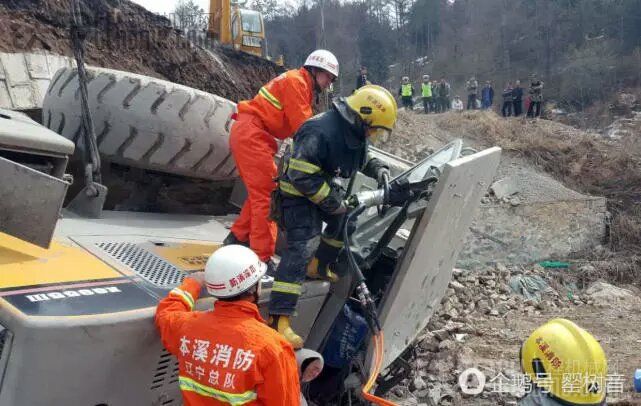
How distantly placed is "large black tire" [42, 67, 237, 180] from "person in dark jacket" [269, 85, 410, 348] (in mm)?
766

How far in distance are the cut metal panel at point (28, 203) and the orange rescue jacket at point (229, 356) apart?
25.2 inches

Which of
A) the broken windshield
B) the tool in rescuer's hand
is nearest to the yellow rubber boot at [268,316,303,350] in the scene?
the tool in rescuer's hand

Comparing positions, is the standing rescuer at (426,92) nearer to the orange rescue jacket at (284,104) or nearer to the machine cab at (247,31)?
the machine cab at (247,31)

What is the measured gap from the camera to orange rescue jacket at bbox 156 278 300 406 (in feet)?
6.55

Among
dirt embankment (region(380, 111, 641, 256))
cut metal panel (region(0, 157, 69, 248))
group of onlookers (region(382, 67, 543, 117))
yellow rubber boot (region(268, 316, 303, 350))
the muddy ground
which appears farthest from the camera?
group of onlookers (region(382, 67, 543, 117))

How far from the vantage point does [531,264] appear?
793 cm

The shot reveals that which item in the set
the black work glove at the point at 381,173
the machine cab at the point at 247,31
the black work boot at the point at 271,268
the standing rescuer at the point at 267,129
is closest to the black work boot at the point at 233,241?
the standing rescuer at the point at 267,129

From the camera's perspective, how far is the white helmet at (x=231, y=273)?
6.93ft

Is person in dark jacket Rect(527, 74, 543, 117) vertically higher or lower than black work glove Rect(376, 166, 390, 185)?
higher

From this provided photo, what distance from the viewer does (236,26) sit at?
1559cm

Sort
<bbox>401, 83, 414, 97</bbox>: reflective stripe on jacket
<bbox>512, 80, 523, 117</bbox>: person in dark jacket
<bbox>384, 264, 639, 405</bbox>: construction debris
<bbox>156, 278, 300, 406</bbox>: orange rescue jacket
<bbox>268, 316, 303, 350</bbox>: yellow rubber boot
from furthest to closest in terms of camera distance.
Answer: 1. <bbox>401, 83, 414, 97</bbox>: reflective stripe on jacket
2. <bbox>512, 80, 523, 117</bbox>: person in dark jacket
3. <bbox>384, 264, 639, 405</bbox>: construction debris
4. <bbox>268, 316, 303, 350</bbox>: yellow rubber boot
5. <bbox>156, 278, 300, 406</bbox>: orange rescue jacket

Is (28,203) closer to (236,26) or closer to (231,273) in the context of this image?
(231,273)

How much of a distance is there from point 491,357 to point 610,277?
343 centimetres

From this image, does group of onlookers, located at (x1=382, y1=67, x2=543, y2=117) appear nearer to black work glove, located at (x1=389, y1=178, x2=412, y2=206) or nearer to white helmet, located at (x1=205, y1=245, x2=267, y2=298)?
black work glove, located at (x1=389, y1=178, x2=412, y2=206)
